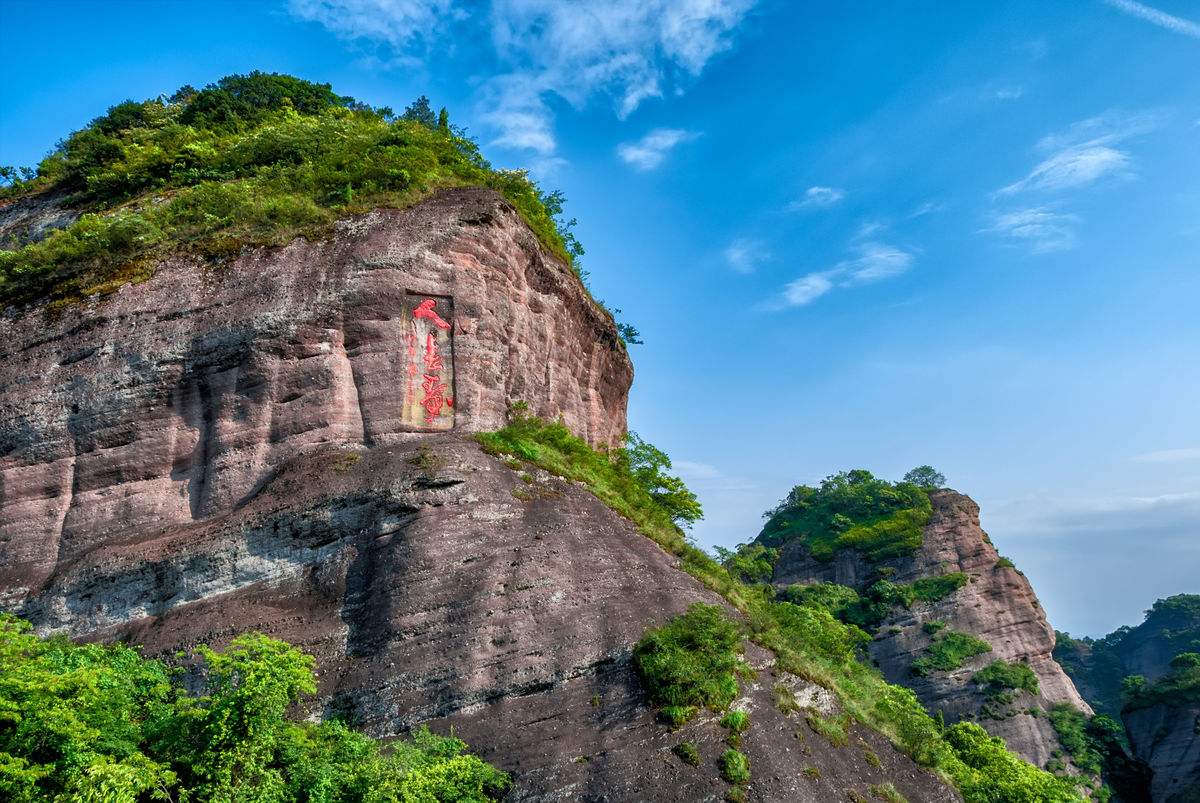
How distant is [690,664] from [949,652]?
39.4 metres

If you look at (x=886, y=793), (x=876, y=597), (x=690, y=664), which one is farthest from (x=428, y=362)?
(x=876, y=597)

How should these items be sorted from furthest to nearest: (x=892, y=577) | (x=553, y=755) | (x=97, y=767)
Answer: (x=892, y=577), (x=553, y=755), (x=97, y=767)

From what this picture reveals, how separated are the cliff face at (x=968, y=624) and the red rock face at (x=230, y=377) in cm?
3624

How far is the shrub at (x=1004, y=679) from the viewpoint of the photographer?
41844 mm

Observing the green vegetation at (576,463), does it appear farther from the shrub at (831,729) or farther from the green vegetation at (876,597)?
the green vegetation at (876,597)

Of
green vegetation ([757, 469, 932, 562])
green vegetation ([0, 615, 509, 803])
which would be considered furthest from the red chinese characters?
green vegetation ([757, 469, 932, 562])

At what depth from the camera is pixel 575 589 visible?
12.9 meters

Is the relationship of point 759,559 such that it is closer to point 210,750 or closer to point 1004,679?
point 1004,679

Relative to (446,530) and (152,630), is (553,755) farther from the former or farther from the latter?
(152,630)

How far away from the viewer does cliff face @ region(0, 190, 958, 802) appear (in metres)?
11.3

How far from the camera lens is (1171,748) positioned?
39.8 m

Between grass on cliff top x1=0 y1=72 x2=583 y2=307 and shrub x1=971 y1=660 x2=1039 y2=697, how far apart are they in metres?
35.4

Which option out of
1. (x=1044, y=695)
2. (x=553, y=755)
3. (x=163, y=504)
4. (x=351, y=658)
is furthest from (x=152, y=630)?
(x=1044, y=695)

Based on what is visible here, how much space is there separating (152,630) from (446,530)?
212 inches
